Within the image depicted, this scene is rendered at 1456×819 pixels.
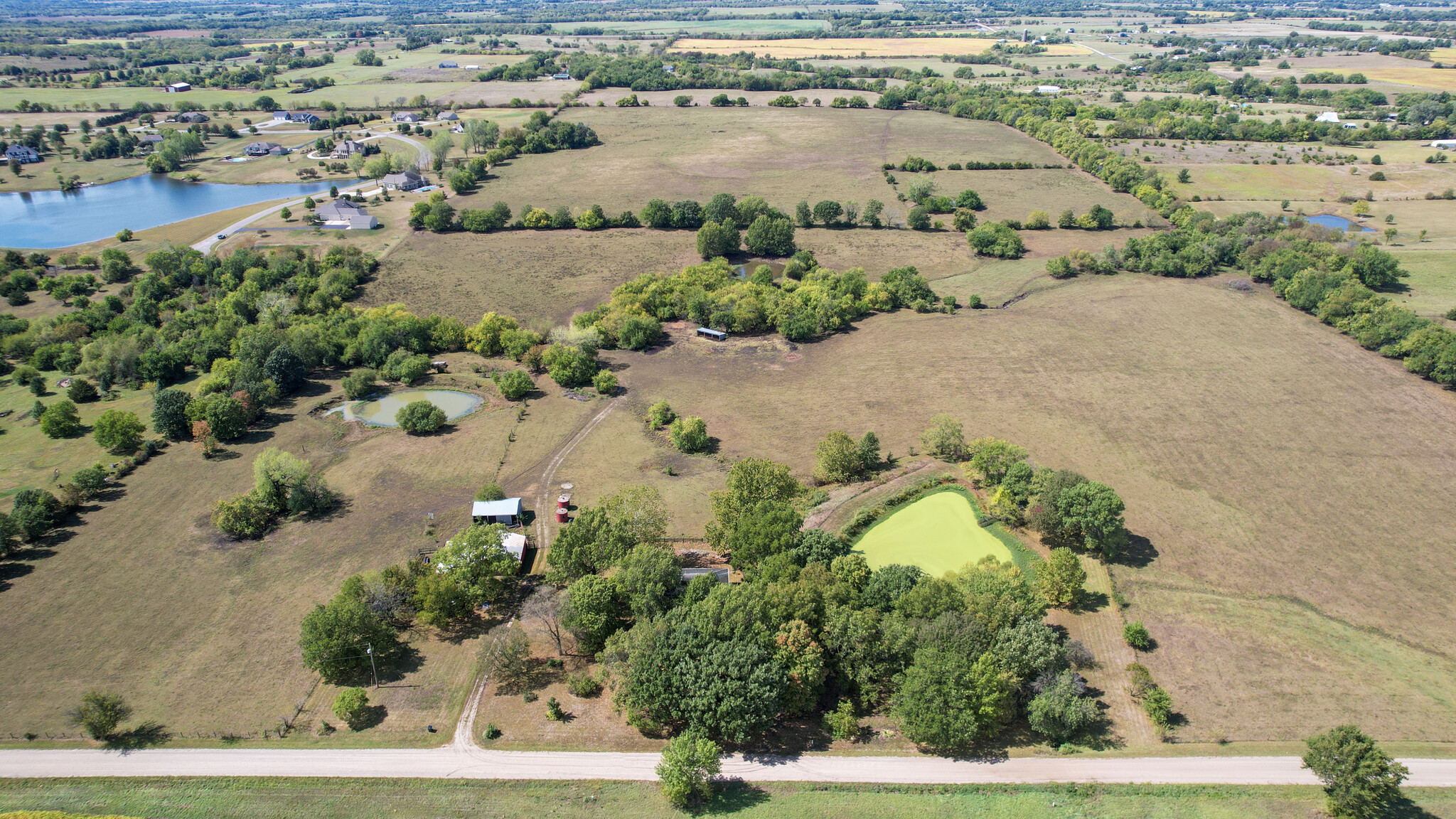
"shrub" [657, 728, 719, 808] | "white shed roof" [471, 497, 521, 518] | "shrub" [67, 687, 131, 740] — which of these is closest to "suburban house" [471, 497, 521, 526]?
"white shed roof" [471, 497, 521, 518]

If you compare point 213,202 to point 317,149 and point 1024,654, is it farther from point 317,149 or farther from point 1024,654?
point 1024,654

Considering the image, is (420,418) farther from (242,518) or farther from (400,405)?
(242,518)

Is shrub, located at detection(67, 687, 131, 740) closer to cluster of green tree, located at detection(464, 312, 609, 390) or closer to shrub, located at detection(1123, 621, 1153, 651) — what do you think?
cluster of green tree, located at detection(464, 312, 609, 390)

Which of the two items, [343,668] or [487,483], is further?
[487,483]

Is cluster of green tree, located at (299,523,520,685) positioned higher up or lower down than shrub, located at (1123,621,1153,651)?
higher up

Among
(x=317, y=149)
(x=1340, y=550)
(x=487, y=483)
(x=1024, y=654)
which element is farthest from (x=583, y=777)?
(x=317, y=149)

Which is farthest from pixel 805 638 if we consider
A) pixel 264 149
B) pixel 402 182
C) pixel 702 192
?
pixel 264 149

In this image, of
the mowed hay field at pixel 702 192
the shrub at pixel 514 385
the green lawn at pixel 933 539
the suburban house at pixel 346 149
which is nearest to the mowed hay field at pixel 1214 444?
the green lawn at pixel 933 539
